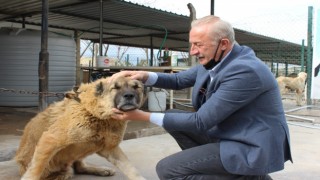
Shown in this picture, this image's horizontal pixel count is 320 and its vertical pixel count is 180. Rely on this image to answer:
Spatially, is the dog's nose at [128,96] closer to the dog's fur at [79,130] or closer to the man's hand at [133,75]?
the dog's fur at [79,130]

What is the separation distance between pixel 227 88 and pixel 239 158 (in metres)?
0.49

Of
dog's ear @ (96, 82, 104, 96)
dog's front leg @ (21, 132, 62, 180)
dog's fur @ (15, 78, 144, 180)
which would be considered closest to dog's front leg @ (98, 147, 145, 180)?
dog's fur @ (15, 78, 144, 180)

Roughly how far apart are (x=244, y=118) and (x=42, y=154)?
168cm

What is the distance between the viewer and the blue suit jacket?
8.66 feet

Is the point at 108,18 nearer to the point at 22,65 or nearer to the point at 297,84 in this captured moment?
the point at 22,65

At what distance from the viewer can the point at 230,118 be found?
9.09ft

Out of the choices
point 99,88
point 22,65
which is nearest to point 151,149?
point 99,88

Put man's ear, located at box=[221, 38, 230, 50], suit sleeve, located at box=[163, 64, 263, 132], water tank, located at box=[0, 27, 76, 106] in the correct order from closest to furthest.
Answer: suit sleeve, located at box=[163, 64, 263, 132] < man's ear, located at box=[221, 38, 230, 50] < water tank, located at box=[0, 27, 76, 106]

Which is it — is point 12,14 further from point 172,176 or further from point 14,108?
point 172,176

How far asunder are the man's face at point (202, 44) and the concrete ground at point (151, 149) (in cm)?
173

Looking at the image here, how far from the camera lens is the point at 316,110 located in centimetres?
1096

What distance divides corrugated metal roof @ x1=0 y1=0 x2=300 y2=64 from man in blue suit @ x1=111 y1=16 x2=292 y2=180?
23.5 feet

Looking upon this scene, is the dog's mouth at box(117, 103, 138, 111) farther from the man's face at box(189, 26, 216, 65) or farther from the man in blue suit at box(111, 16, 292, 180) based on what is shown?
the man's face at box(189, 26, 216, 65)

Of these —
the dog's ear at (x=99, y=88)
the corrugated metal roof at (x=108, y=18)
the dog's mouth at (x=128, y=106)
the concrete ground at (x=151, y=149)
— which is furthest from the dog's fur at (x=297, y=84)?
the dog's mouth at (x=128, y=106)
